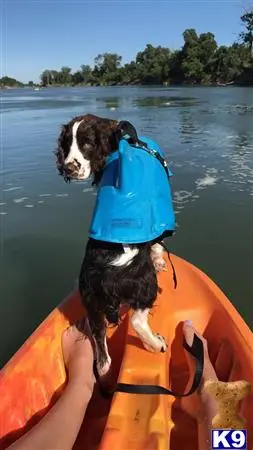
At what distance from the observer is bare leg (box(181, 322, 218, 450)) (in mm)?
2436

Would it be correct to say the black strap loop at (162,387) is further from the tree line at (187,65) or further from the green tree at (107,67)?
the green tree at (107,67)

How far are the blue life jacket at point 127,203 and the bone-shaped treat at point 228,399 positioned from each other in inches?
40.8

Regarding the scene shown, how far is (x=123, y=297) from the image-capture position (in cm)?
290

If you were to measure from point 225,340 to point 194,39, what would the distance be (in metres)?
90.3

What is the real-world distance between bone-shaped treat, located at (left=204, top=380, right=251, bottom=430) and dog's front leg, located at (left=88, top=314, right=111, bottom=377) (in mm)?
753

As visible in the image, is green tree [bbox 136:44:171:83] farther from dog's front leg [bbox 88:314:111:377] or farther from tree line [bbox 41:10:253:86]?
dog's front leg [bbox 88:314:111:377]

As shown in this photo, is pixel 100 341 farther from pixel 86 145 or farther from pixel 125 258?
pixel 86 145

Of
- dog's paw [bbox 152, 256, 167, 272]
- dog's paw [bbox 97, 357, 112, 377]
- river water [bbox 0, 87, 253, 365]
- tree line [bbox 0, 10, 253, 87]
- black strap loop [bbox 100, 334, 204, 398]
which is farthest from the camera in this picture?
tree line [bbox 0, 10, 253, 87]

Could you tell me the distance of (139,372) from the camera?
292 cm

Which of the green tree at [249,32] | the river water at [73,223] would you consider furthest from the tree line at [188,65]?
the river water at [73,223]

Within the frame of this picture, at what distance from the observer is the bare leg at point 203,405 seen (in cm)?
244

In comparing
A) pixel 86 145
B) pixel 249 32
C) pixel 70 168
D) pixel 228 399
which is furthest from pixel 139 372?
pixel 249 32

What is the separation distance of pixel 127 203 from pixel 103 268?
1.50ft

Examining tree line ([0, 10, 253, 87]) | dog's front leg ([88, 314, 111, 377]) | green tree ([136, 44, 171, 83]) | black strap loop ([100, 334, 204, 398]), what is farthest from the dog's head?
green tree ([136, 44, 171, 83])
